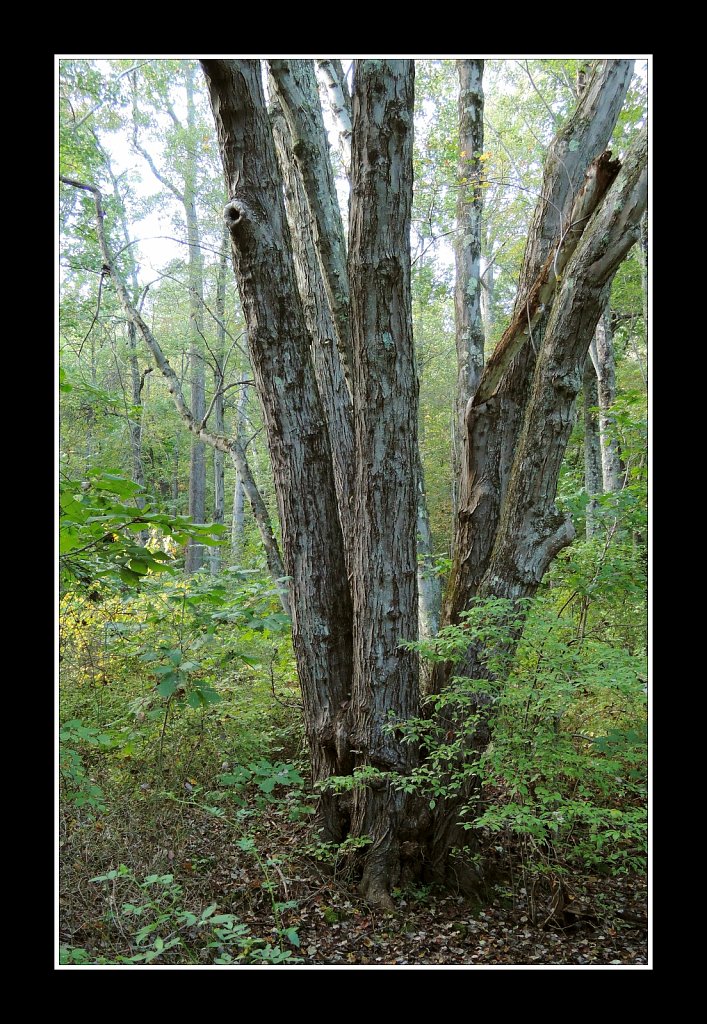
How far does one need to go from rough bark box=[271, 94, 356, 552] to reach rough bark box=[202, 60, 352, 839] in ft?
0.78

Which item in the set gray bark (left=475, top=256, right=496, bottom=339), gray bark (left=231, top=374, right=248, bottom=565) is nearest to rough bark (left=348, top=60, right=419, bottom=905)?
gray bark (left=231, top=374, right=248, bottom=565)

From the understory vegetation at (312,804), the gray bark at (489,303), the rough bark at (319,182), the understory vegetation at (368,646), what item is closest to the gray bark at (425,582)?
the understory vegetation at (368,646)

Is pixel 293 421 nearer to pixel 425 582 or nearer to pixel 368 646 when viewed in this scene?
pixel 368 646

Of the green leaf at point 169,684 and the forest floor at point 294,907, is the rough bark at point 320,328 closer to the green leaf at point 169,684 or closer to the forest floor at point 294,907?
the green leaf at point 169,684

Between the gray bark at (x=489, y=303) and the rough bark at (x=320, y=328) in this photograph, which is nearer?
the rough bark at (x=320, y=328)

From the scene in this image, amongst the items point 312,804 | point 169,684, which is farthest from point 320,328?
point 312,804

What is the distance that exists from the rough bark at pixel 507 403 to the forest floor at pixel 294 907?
1.02 m

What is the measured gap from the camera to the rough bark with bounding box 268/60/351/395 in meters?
3.04

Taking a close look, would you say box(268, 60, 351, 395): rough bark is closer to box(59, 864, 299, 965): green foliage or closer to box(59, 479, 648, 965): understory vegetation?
box(59, 479, 648, 965): understory vegetation

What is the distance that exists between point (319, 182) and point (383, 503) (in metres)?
1.79

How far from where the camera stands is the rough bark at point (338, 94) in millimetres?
3596

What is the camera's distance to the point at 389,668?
2.75 m
